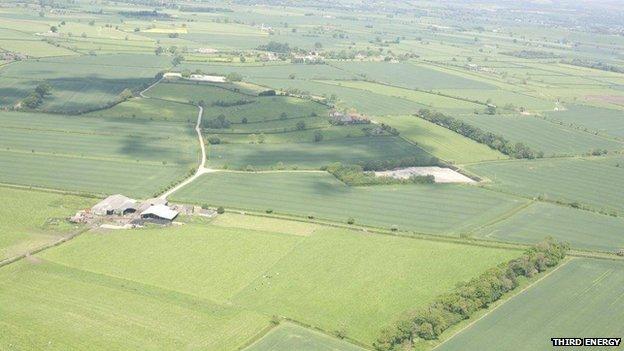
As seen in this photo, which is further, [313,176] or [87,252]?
[313,176]

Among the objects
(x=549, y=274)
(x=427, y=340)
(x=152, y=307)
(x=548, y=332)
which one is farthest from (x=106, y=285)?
(x=549, y=274)

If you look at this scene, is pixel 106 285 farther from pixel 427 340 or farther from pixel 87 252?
pixel 427 340

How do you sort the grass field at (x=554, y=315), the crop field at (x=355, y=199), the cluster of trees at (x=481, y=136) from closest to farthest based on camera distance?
the grass field at (x=554, y=315) < the crop field at (x=355, y=199) < the cluster of trees at (x=481, y=136)

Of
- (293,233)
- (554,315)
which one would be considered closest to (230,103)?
(293,233)

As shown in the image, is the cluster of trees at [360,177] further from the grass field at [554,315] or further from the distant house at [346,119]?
the grass field at [554,315]

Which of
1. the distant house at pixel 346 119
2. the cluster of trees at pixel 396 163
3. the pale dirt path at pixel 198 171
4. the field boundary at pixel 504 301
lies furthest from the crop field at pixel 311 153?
the field boundary at pixel 504 301

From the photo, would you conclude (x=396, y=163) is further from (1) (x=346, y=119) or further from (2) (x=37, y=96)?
(2) (x=37, y=96)
